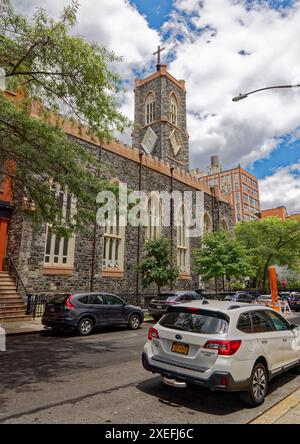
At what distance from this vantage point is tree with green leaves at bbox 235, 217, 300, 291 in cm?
3419

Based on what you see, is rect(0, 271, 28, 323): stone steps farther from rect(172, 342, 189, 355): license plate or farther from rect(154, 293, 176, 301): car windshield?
rect(172, 342, 189, 355): license plate

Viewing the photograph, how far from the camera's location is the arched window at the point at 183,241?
27.2m

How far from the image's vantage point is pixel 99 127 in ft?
29.7

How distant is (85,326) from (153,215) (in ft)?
47.2

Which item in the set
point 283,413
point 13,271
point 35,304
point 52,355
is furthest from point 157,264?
point 283,413

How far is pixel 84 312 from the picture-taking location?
1110 centimetres

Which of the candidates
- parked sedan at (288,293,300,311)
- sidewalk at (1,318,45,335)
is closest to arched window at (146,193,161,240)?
sidewalk at (1,318,45,335)

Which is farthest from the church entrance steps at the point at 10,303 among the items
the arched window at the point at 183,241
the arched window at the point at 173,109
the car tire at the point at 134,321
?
the arched window at the point at 173,109

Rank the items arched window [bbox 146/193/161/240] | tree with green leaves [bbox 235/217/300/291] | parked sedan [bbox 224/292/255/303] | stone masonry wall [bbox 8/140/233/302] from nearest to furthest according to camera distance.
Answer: stone masonry wall [bbox 8/140/233/302] → parked sedan [bbox 224/292/255/303] → arched window [bbox 146/193/161/240] → tree with green leaves [bbox 235/217/300/291]

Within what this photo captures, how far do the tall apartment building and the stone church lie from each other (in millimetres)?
57796

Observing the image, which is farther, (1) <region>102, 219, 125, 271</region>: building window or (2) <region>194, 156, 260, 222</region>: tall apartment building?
Answer: (2) <region>194, 156, 260, 222</region>: tall apartment building

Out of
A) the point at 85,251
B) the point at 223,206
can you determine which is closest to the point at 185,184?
the point at 223,206

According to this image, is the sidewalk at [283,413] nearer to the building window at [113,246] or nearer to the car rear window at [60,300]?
the car rear window at [60,300]

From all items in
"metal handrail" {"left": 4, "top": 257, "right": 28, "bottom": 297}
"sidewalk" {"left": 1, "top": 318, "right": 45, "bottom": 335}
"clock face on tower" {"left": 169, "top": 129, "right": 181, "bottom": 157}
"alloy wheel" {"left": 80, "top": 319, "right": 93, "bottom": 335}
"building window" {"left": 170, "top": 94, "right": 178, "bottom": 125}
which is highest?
"building window" {"left": 170, "top": 94, "right": 178, "bottom": 125}
